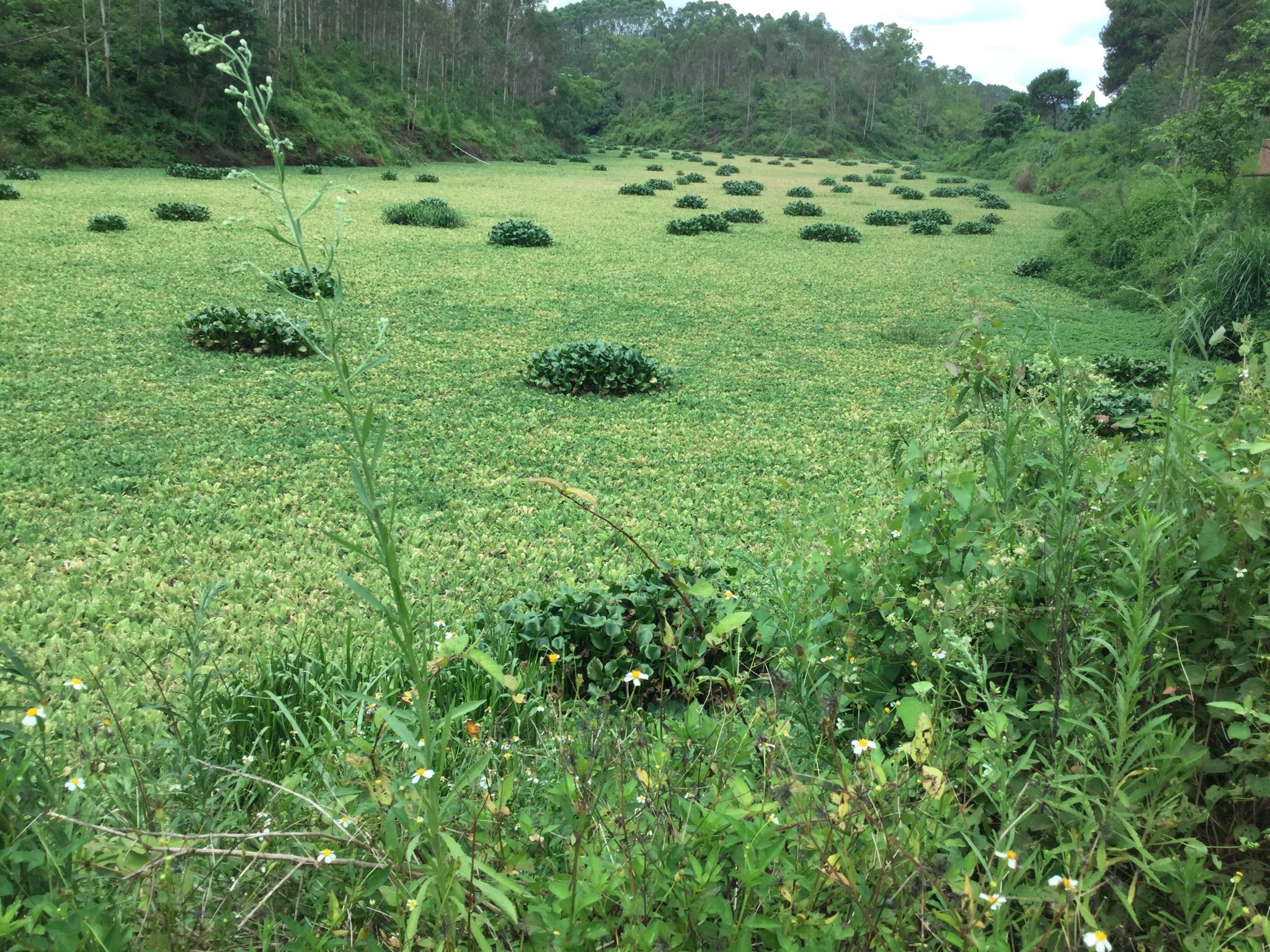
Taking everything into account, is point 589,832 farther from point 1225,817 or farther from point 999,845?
point 1225,817

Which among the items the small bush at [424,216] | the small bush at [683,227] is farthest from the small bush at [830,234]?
the small bush at [424,216]

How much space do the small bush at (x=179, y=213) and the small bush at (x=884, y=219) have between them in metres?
11.8

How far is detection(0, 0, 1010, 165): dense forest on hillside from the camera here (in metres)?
20.0

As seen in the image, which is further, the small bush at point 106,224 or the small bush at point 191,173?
the small bush at point 191,173

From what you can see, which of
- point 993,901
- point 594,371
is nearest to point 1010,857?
point 993,901

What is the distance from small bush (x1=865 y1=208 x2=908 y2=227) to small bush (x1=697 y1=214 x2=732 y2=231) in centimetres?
370

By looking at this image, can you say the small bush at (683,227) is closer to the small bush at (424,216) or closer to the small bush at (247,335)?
the small bush at (424,216)

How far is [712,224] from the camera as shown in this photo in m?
14.4

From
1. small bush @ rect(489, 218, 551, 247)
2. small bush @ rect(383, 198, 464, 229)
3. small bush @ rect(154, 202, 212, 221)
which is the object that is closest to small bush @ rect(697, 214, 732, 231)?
small bush @ rect(489, 218, 551, 247)

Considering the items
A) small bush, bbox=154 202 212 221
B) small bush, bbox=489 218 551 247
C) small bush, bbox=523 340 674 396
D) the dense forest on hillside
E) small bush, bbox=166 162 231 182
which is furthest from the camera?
the dense forest on hillside

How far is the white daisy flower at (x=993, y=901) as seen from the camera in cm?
113

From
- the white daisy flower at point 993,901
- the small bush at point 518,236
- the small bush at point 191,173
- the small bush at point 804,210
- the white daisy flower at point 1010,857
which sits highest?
the small bush at point 191,173

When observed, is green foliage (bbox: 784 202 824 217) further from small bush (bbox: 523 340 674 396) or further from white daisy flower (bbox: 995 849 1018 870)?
white daisy flower (bbox: 995 849 1018 870)

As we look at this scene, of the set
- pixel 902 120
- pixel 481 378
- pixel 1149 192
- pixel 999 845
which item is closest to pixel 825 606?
pixel 999 845
